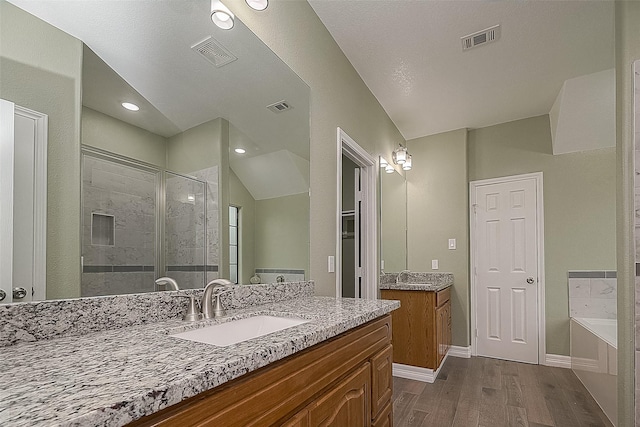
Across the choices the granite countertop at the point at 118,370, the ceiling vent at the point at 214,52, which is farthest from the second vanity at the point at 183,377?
the ceiling vent at the point at 214,52

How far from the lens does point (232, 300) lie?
4.94 feet

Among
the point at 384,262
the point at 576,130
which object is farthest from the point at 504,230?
the point at 384,262

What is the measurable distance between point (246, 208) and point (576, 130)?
11.8ft

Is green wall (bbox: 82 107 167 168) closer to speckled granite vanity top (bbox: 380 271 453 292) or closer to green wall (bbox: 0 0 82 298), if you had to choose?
green wall (bbox: 0 0 82 298)

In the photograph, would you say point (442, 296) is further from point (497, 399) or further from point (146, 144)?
point (146, 144)

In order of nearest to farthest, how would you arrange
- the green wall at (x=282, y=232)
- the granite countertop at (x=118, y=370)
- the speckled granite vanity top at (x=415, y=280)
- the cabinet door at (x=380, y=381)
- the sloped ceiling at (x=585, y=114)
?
the granite countertop at (x=118, y=370) → the cabinet door at (x=380, y=381) → the green wall at (x=282, y=232) → the sloped ceiling at (x=585, y=114) → the speckled granite vanity top at (x=415, y=280)

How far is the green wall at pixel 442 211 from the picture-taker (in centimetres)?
409

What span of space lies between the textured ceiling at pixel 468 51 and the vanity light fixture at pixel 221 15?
0.90 m

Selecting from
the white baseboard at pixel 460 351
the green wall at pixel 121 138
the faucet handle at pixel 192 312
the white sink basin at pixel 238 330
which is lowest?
the white baseboard at pixel 460 351

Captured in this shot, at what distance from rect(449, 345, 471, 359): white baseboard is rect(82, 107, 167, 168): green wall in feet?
13.0

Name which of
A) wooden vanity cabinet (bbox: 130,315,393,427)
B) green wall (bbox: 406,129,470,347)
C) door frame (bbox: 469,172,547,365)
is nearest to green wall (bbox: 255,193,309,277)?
wooden vanity cabinet (bbox: 130,315,393,427)

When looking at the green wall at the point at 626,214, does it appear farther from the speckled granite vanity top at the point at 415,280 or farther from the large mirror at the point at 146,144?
the large mirror at the point at 146,144

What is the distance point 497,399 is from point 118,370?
302cm

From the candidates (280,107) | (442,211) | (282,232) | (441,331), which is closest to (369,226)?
(441,331)
